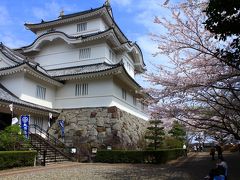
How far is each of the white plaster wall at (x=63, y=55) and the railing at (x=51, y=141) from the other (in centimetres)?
717

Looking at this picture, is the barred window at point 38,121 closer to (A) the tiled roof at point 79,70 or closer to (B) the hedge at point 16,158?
(A) the tiled roof at point 79,70

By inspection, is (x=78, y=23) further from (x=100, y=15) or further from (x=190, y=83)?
(x=190, y=83)

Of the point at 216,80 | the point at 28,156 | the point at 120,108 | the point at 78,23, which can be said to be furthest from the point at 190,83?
the point at 78,23

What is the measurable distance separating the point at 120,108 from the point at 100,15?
10.1 m

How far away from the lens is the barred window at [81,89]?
80.4ft

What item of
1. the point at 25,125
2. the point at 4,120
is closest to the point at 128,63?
the point at 4,120

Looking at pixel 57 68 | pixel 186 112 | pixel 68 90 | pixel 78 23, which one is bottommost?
pixel 186 112

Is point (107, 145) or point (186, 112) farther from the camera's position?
point (107, 145)

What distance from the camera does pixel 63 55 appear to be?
28.0 m

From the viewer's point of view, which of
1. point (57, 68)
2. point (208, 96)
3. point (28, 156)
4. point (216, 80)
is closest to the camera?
point (216, 80)

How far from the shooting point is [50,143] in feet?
72.6

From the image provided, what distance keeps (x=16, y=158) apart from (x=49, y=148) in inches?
201

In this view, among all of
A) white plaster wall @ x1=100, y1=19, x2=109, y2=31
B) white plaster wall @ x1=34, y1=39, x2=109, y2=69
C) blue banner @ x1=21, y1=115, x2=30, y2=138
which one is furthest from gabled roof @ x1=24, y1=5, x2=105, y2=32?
blue banner @ x1=21, y1=115, x2=30, y2=138

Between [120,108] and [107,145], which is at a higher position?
[120,108]
